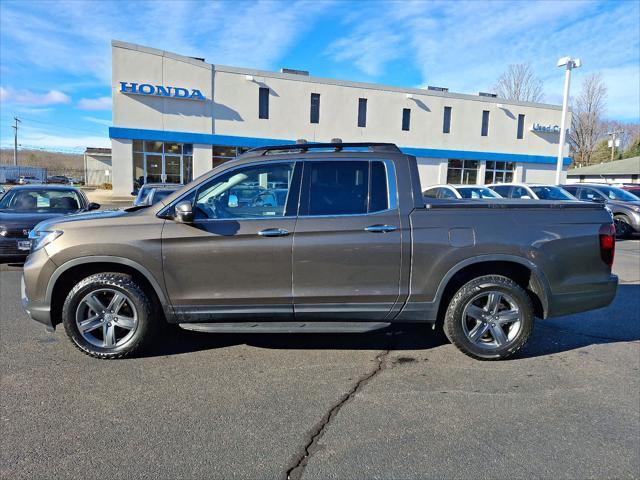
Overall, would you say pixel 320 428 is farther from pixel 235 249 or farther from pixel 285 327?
pixel 235 249

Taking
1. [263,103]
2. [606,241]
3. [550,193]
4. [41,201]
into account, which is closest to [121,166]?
[263,103]

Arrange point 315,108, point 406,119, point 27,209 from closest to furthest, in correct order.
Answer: point 27,209 → point 315,108 → point 406,119

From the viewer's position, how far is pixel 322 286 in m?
3.89

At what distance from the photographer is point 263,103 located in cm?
2705

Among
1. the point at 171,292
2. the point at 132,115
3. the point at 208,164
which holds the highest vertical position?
the point at 132,115

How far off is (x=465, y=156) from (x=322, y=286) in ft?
103

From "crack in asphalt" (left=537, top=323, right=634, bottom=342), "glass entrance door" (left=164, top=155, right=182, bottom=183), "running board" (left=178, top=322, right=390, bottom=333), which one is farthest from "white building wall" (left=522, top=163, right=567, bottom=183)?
"running board" (left=178, top=322, right=390, bottom=333)

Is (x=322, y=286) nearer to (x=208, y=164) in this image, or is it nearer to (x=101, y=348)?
(x=101, y=348)

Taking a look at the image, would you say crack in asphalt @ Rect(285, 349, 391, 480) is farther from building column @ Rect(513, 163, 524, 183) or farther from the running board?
building column @ Rect(513, 163, 524, 183)

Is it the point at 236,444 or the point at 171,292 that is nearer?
the point at 236,444

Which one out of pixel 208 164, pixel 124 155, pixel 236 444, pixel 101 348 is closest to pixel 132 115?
pixel 124 155

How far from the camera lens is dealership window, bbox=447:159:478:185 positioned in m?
32.7

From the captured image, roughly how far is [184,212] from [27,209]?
21.7ft

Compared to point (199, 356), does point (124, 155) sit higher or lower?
higher
